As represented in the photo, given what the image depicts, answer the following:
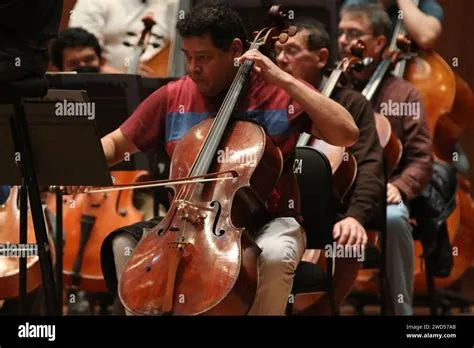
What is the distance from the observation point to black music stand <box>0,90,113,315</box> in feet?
8.61

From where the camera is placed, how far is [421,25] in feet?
11.6

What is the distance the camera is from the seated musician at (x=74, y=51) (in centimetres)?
359

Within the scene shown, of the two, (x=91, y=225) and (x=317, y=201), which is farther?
(x=91, y=225)

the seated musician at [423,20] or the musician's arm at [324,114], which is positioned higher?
the seated musician at [423,20]

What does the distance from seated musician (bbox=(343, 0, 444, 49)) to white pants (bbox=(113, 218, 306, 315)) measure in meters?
0.94

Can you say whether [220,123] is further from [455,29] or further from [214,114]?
[455,29]

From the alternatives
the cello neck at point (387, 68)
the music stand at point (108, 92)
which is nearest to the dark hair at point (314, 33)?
the cello neck at point (387, 68)

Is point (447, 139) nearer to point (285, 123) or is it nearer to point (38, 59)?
point (285, 123)

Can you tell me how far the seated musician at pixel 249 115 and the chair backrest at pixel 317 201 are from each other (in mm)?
121

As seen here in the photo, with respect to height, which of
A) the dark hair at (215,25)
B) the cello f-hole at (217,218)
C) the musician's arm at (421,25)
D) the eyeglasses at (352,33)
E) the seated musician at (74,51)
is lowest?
the cello f-hole at (217,218)

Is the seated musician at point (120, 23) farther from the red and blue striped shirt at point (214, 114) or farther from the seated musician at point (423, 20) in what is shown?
the seated musician at point (423, 20)

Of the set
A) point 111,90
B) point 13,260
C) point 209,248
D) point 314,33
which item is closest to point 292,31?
point 314,33

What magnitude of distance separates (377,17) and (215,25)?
767mm

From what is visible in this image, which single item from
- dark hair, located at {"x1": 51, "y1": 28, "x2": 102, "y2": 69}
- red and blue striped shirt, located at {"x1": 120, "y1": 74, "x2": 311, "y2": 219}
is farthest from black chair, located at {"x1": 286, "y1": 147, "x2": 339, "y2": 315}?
dark hair, located at {"x1": 51, "y1": 28, "x2": 102, "y2": 69}
